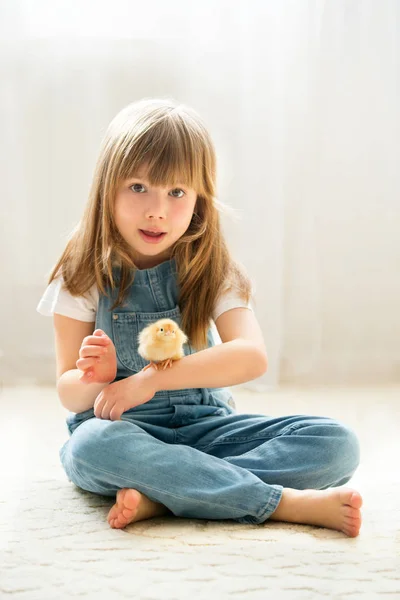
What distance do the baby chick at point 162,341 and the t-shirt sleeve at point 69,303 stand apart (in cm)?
18

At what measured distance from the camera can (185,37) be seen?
70.2 inches

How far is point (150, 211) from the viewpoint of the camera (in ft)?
3.70

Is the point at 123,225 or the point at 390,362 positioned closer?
the point at 123,225

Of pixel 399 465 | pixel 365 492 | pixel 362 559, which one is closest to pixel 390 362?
pixel 399 465

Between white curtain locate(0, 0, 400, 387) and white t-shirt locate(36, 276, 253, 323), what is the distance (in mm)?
605

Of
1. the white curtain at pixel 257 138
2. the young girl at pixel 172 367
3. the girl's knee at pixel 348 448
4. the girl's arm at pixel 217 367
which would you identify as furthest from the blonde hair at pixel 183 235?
the white curtain at pixel 257 138

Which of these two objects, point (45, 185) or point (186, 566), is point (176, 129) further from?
point (45, 185)

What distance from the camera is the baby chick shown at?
3.42ft

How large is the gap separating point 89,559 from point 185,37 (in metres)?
1.24

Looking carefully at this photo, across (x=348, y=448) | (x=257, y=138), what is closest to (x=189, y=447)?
(x=348, y=448)

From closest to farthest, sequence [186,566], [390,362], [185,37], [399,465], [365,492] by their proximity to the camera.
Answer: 1. [186,566]
2. [365,492]
3. [399,465]
4. [185,37]
5. [390,362]

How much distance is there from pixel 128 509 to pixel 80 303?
0.35 m

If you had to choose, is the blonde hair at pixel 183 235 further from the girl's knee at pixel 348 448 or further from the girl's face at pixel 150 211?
the girl's knee at pixel 348 448

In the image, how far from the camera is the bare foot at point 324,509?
97 centimetres
